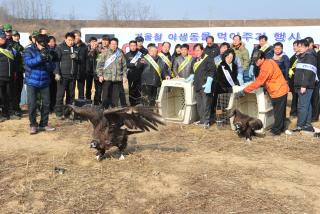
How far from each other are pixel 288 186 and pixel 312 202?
54 centimetres

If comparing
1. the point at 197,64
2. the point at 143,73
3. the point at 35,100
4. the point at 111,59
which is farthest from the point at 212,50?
the point at 35,100

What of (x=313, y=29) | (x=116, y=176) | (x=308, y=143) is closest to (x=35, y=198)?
(x=116, y=176)

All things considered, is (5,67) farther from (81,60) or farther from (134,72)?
(134,72)

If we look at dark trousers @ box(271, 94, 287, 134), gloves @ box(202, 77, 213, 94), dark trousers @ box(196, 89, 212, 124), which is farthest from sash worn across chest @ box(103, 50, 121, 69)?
dark trousers @ box(271, 94, 287, 134)

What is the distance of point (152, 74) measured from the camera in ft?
32.3

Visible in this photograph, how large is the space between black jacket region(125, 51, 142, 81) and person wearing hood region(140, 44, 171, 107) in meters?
0.27

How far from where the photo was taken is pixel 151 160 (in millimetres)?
6598

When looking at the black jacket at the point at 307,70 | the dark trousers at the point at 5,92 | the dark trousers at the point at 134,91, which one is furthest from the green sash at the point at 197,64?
the dark trousers at the point at 5,92

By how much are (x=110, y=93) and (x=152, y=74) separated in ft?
3.35

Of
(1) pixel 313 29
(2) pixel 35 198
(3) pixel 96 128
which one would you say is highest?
(1) pixel 313 29

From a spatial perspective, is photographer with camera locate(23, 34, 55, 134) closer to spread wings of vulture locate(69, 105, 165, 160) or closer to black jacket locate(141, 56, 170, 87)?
spread wings of vulture locate(69, 105, 165, 160)

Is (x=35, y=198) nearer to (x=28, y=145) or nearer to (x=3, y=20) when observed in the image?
(x=28, y=145)

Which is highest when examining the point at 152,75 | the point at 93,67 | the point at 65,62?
the point at 65,62

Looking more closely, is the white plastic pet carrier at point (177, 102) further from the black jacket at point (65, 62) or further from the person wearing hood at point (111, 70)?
the black jacket at point (65, 62)
